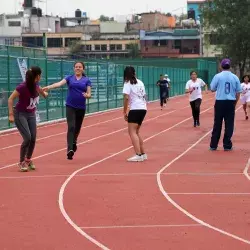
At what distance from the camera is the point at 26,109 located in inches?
482

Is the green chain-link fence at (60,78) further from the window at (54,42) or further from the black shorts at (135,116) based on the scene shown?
the window at (54,42)

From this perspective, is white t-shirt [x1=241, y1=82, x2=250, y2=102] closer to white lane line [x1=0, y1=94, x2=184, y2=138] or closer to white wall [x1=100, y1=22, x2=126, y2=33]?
white lane line [x1=0, y1=94, x2=184, y2=138]

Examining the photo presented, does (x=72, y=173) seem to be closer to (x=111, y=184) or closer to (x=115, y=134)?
(x=111, y=184)

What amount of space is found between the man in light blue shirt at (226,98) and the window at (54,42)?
2870 inches

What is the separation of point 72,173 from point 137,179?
4.04 feet

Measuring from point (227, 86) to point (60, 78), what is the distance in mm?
13206

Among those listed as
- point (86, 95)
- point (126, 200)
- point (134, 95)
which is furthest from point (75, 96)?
point (126, 200)

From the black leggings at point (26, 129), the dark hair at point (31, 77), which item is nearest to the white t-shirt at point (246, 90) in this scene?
the black leggings at point (26, 129)

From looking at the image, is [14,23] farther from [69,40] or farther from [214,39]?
[214,39]

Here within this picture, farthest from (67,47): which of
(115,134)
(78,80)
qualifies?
(78,80)

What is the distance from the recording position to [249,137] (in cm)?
1934

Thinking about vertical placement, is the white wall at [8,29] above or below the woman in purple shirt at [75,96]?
above

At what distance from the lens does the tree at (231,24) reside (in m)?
75.3

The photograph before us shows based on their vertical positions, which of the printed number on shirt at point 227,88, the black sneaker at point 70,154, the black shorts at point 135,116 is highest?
the printed number on shirt at point 227,88
